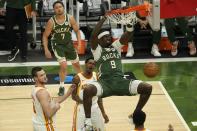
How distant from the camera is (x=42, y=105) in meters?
6.78

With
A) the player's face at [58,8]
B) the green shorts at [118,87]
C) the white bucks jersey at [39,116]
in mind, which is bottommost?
the white bucks jersey at [39,116]

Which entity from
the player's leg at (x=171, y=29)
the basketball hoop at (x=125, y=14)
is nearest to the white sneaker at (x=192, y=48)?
the player's leg at (x=171, y=29)

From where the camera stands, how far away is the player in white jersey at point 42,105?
267 inches

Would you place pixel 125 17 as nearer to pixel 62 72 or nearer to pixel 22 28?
pixel 62 72

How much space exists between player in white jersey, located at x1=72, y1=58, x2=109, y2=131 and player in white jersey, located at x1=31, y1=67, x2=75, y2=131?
2.40 ft

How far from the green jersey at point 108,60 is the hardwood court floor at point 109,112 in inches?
53.8

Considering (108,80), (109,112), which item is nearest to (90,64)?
(108,80)

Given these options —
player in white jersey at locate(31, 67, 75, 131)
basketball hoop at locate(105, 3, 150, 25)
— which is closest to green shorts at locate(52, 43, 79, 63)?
basketball hoop at locate(105, 3, 150, 25)

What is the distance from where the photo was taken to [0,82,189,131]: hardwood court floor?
9125 mm

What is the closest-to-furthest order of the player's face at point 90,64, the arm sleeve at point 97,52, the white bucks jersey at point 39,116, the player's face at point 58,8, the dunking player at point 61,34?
the white bucks jersey at point 39,116
the player's face at point 90,64
the arm sleeve at point 97,52
the player's face at point 58,8
the dunking player at point 61,34

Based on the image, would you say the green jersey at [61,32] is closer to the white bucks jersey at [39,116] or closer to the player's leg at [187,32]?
the white bucks jersey at [39,116]

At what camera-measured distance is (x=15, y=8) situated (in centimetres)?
1288

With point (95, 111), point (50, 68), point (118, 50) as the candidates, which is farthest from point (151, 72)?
point (50, 68)

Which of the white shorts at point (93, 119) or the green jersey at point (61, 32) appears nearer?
the white shorts at point (93, 119)
